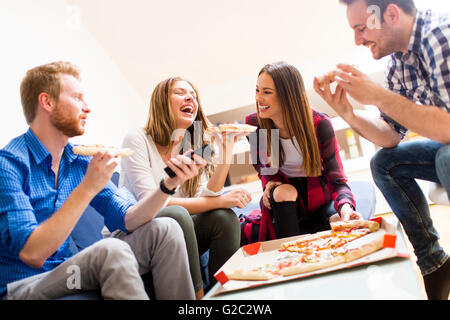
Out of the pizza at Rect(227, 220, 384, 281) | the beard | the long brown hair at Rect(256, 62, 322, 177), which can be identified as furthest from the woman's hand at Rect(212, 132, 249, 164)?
the beard

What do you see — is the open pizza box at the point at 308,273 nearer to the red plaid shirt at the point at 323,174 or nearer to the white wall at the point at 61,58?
the red plaid shirt at the point at 323,174

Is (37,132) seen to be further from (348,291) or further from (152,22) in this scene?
(152,22)

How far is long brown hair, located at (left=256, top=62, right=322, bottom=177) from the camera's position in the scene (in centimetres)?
162

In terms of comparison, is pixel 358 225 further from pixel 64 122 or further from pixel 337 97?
pixel 64 122

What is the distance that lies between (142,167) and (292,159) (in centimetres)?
70

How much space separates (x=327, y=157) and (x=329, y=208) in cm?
23

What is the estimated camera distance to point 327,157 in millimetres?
1647

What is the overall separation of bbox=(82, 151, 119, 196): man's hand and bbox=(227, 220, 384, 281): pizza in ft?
1.32

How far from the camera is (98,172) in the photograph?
3.05 ft

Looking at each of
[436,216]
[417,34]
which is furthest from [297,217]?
[436,216]

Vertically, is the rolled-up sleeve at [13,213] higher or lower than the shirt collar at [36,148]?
lower

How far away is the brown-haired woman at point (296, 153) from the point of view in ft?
5.27

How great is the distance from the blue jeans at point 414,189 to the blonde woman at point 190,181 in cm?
54

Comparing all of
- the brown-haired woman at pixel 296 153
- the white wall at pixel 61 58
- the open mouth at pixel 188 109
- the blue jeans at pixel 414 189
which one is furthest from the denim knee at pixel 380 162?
the white wall at pixel 61 58
